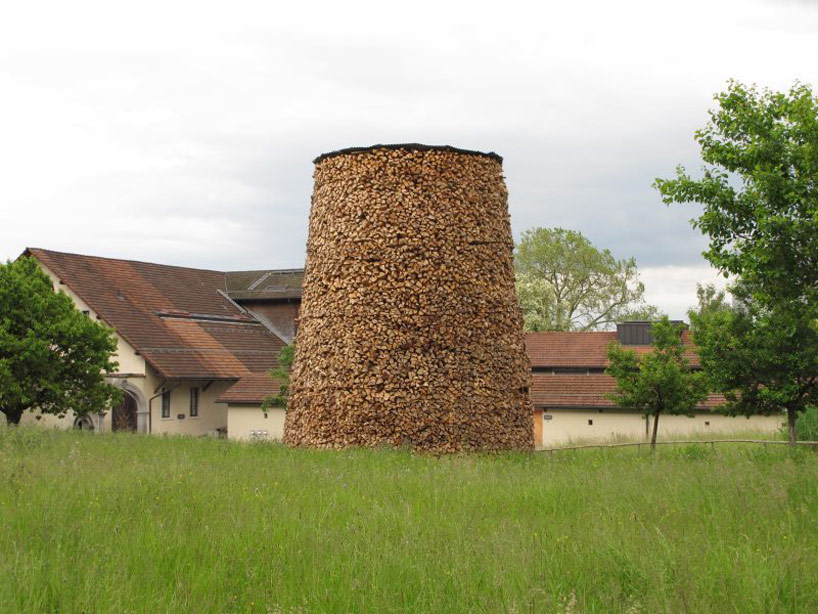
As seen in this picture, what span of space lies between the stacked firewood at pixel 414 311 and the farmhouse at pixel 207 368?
55.5ft

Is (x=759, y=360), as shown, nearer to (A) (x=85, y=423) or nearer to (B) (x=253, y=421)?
(B) (x=253, y=421)

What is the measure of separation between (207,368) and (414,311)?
21.2 metres

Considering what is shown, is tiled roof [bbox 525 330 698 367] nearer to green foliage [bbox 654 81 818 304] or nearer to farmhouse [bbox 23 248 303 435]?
farmhouse [bbox 23 248 303 435]

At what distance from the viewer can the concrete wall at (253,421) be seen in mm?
34938

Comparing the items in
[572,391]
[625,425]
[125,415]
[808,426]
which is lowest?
[625,425]

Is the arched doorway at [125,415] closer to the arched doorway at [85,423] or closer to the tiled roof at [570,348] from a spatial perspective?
the arched doorway at [85,423]

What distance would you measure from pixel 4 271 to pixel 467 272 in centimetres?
1535

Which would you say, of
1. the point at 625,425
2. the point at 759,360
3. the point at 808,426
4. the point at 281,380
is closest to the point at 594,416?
the point at 625,425

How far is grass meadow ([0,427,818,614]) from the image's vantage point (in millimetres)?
5930

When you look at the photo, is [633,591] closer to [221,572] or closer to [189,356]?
[221,572]

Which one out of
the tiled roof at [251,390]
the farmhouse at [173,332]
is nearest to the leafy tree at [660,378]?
the tiled roof at [251,390]

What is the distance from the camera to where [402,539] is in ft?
25.1

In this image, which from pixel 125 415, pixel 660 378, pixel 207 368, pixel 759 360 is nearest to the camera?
pixel 759 360

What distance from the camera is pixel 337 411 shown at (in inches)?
676
